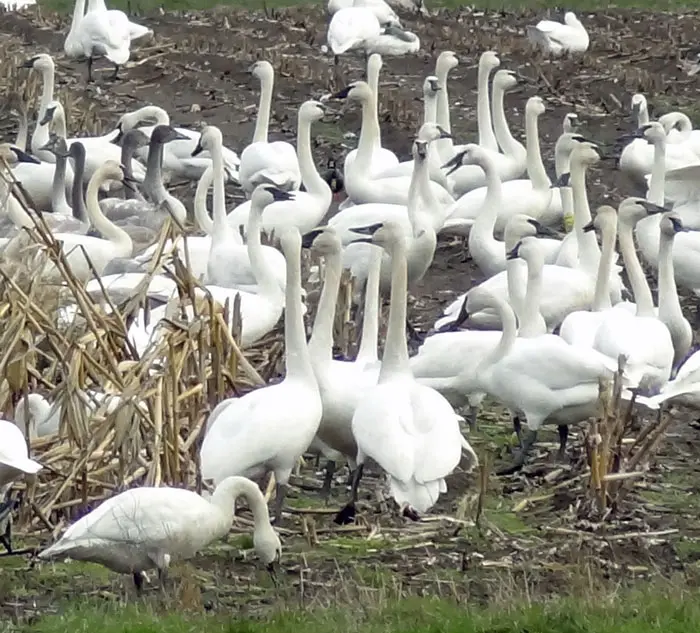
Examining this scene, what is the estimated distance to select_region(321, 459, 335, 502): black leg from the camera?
8.99 meters

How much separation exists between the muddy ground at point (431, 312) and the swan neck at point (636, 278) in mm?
657

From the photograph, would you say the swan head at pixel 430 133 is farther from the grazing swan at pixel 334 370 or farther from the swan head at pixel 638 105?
the grazing swan at pixel 334 370

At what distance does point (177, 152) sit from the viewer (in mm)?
16453

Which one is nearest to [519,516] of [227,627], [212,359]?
[212,359]

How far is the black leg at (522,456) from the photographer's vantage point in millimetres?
9312

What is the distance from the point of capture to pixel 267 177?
49.6ft

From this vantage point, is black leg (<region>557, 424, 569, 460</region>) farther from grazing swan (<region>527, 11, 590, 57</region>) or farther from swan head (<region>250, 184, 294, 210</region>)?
grazing swan (<region>527, 11, 590, 57</region>)

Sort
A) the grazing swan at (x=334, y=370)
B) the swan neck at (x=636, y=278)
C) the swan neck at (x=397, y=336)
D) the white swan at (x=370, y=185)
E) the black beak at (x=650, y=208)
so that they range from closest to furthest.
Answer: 1. the swan neck at (x=397, y=336)
2. the grazing swan at (x=334, y=370)
3. the swan neck at (x=636, y=278)
4. the black beak at (x=650, y=208)
5. the white swan at (x=370, y=185)

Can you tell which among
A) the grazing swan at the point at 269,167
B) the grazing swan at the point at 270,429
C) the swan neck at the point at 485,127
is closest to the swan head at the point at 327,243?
the grazing swan at the point at 270,429

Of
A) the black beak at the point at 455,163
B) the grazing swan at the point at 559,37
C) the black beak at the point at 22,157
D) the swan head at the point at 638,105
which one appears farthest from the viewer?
the grazing swan at the point at 559,37

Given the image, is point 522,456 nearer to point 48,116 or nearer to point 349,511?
point 349,511

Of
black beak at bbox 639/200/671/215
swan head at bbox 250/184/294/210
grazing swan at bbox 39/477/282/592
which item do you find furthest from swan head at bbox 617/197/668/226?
grazing swan at bbox 39/477/282/592

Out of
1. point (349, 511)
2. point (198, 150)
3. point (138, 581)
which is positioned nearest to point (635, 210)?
point (349, 511)

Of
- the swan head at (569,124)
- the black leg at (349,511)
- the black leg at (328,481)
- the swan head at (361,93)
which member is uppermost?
the swan head at (361,93)
